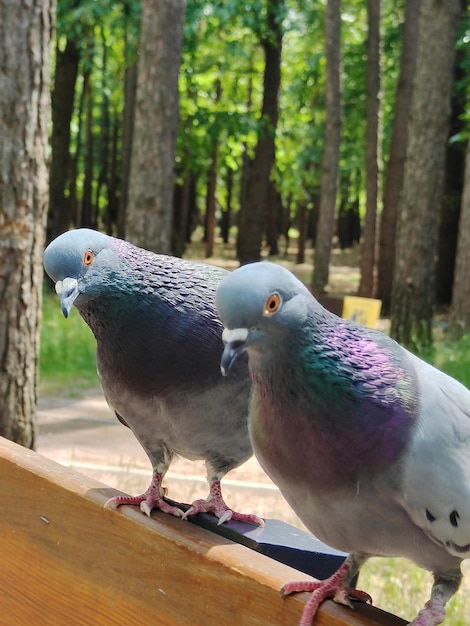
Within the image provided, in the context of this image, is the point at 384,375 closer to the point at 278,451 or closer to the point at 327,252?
the point at 278,451

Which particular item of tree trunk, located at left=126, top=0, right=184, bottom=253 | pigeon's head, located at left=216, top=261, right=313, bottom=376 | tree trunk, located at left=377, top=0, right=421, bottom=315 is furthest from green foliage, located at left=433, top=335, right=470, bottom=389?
pigeon's head, located at left=216, top=261, right=313, bottom=376

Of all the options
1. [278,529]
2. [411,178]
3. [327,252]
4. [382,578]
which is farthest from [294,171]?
[278,529]

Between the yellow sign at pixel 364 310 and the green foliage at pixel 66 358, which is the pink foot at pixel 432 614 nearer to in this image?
the yellow sign at pixel 364 310

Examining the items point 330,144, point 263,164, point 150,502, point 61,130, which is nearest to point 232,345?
point 150,502

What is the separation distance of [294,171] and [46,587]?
21428mm

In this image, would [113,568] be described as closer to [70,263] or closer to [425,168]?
[70,263]

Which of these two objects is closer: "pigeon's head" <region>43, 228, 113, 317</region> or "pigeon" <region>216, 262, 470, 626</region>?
"pigeon" <region>216, 262, 470, 626</region>

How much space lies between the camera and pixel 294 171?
22.9 m

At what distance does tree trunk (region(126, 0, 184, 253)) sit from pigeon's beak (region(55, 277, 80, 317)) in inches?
295

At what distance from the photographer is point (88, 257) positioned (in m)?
1.66

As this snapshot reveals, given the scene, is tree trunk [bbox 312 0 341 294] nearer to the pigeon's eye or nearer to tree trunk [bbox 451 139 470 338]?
tree trunk [bbox 451 139 470 338]

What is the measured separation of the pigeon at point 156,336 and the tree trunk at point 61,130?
1311 centimetres

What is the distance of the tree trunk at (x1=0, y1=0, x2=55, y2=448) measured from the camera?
4297 mm

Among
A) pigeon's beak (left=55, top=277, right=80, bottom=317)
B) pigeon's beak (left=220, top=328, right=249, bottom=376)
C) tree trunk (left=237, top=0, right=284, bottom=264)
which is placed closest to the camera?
pigeon's beak (left=220, top=328, right=249, bottom=376)
